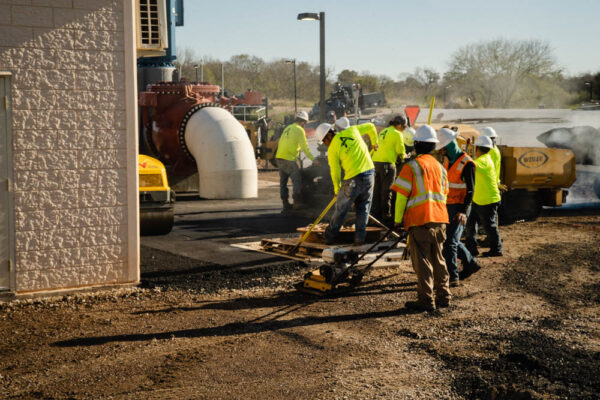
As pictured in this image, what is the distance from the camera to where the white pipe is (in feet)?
52.8

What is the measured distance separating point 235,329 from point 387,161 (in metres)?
6.11

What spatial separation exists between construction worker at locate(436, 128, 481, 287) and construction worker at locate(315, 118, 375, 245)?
1158 mm

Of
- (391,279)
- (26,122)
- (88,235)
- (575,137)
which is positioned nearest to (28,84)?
(26,122)

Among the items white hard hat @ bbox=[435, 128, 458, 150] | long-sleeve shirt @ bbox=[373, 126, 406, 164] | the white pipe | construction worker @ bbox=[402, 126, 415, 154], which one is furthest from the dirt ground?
the white pipe

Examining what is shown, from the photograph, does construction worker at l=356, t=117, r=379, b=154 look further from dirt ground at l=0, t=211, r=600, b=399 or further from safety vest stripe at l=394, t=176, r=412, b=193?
safety vest stripe at l=394, t=176, r=412, b=193

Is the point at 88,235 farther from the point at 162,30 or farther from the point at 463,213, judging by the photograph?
the point at 463,213

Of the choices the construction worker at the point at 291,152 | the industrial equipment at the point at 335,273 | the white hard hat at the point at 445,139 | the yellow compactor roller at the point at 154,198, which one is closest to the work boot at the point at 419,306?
the industrial equipment at the point at 335,273

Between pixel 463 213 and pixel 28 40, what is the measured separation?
201 inches

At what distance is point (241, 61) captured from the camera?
70250 millimetres

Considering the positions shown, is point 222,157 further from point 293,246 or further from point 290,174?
point 293,246

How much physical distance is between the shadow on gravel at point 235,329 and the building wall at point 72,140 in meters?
1.59

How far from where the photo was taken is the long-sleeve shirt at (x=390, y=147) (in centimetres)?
1173

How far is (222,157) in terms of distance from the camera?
16.0m

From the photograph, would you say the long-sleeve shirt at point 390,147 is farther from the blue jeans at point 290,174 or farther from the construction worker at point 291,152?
the blue jeans at point 290,174
